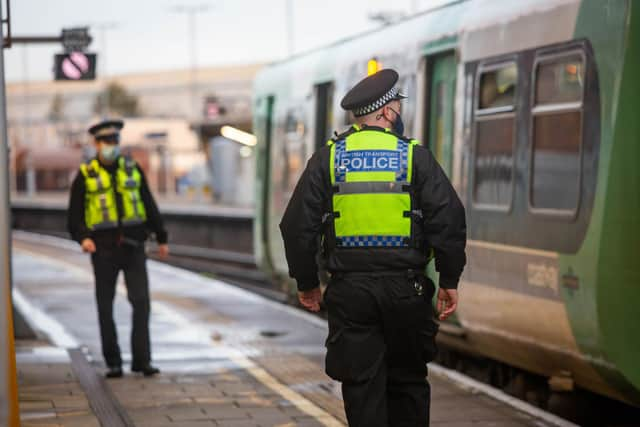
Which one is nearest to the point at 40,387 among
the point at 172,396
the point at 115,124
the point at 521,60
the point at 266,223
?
the point at 172,396

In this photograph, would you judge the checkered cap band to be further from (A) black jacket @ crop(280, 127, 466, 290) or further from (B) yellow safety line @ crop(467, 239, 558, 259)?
(B) yellow safety line @ crop(467, 239, 558, 259)

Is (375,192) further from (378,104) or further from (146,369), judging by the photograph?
(146,369)

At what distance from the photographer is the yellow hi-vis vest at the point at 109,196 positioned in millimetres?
9305

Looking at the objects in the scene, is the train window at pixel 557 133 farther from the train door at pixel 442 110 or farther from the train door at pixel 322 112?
the train door at pixel 322 112

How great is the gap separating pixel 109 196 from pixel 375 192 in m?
4.16

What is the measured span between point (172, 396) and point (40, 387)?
2.96 ft

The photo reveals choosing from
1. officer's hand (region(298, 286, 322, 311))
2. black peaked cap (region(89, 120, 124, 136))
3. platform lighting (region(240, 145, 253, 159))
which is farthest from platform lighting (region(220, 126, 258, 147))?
platform lighting (region(240, 145, 253, 159))

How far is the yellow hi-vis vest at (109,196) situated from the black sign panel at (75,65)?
11.5ft

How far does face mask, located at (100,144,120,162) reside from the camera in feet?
30.5

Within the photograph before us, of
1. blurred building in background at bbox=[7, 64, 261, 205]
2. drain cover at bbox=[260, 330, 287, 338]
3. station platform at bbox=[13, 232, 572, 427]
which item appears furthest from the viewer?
blurred building in background at bbox=[7, 64, 261, 205]

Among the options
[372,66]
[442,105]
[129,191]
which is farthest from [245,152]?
[129,191]

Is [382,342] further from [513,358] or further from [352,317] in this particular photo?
[513,358]

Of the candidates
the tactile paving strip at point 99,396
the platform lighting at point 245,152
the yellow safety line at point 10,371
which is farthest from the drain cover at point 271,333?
the platform lighting at point 245,152

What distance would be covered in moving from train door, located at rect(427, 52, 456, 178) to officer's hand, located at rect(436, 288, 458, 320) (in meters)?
4.51
